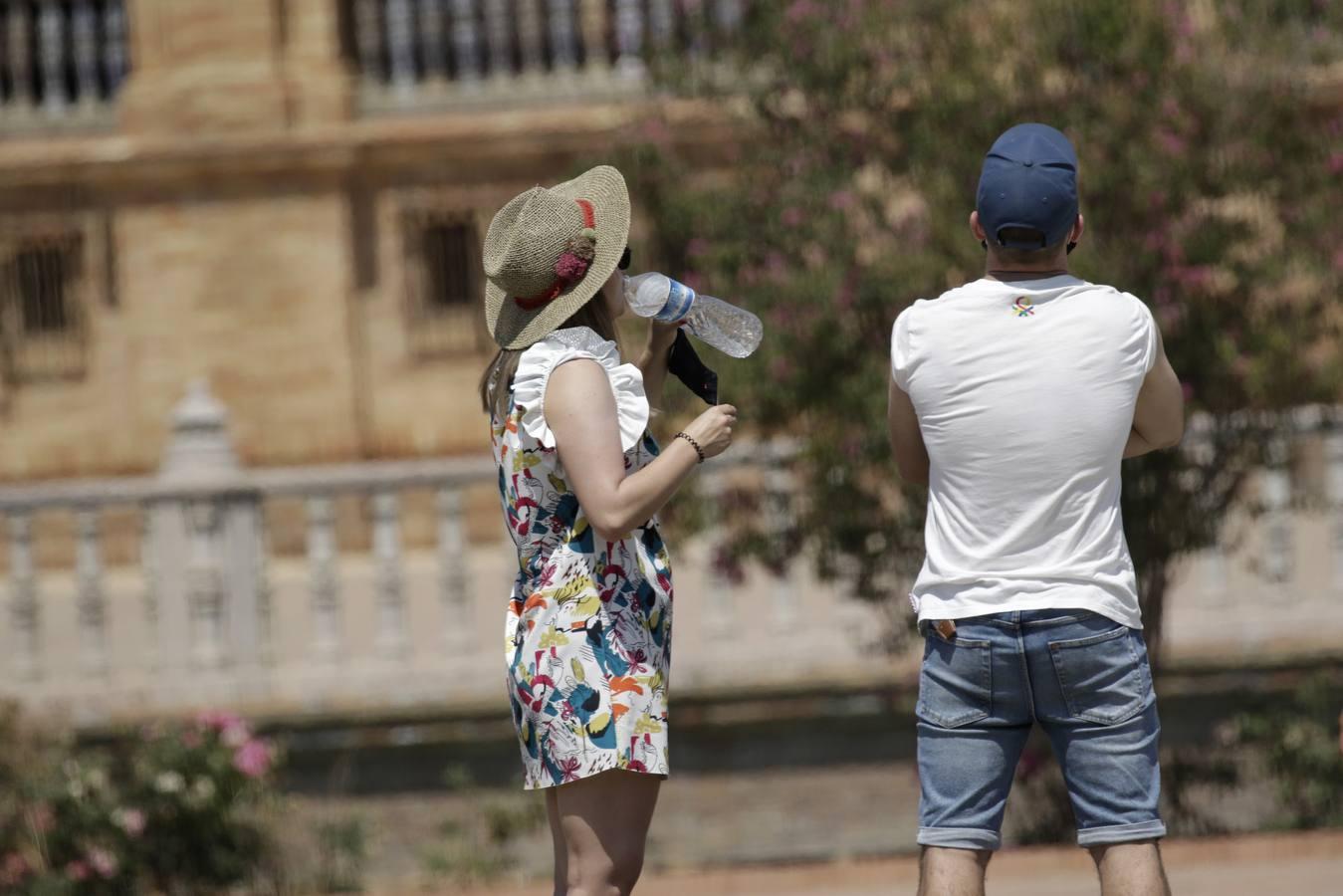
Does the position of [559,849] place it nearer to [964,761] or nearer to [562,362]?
[964,761]

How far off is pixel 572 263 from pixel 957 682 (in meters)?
1.01

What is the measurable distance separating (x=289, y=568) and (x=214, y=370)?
146 inches

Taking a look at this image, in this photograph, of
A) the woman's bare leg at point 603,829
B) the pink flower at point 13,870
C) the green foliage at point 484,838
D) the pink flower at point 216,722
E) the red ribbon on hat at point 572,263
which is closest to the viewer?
the woman's bare leg at point 603,829

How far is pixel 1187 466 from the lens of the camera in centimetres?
720

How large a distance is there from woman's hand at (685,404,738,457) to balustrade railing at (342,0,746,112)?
38.9 ft

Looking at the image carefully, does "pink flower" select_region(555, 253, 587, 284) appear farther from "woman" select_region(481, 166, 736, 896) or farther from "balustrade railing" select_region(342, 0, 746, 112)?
"balustrade railing" select_region(342, 0, 746, 112)

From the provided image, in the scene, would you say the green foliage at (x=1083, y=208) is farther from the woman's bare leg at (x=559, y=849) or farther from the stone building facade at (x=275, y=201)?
the stone building facade at (x=275, y=201)

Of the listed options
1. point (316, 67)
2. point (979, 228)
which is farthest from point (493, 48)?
point (979, 228)

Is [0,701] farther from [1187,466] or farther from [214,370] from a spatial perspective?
[214,370]

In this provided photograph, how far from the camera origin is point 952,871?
346 centimetres

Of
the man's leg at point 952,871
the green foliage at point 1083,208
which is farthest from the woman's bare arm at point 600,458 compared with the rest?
the green foliage at point 1083,208

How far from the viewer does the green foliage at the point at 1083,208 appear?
670 centimetres

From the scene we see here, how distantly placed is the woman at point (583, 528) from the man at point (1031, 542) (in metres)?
0.45

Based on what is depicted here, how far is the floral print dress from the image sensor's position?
345 cm
